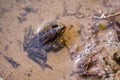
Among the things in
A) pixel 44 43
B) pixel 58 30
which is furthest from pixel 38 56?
pixel 58 30

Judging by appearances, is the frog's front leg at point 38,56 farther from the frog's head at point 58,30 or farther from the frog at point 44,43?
the frog's head at point 58,30

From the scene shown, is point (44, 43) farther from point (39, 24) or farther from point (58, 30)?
point (39, 24)

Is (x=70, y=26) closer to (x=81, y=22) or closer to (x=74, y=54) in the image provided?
(x=81, y=22)

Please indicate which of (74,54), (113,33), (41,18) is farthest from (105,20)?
(41,18)

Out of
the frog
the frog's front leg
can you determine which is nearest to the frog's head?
the frog

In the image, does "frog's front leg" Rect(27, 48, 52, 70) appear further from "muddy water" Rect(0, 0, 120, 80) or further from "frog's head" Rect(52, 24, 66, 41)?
"frog's head" Rect(52, 24, 66, 41)

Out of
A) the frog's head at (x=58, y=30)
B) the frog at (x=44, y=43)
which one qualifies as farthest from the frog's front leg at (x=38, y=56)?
the frog's head at (x=58, y=30)

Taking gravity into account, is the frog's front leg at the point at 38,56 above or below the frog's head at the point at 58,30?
below
